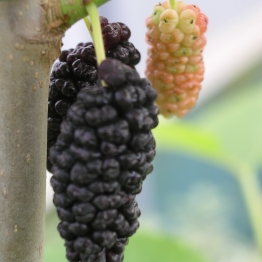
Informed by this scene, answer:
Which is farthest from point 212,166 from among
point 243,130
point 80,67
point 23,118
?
point 23,118

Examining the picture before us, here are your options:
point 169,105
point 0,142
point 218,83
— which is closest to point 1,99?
point 0,142

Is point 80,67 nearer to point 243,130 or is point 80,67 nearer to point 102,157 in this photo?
point 102,157

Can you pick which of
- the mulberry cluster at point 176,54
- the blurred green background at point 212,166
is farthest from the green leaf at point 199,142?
the mulberry cluster at point 176,54

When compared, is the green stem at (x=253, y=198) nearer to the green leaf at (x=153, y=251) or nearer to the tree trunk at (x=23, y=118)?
the green leaf at (x=153, y=251)

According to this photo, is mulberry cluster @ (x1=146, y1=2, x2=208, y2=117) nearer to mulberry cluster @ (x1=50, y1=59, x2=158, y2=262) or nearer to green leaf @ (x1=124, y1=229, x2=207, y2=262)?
mulberry cluster @ (x1=50, y1=59, x2=158, y2=262)

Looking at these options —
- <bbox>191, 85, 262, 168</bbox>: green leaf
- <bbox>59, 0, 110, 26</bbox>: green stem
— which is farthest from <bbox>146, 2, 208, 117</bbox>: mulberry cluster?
<bbox>191, 85, 262, 168</bbox>: green leaf
